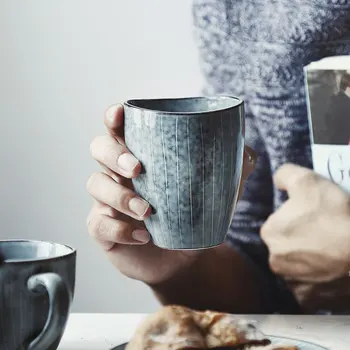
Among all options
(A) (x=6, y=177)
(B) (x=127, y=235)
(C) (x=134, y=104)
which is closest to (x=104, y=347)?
(B) (x=127, y=235)

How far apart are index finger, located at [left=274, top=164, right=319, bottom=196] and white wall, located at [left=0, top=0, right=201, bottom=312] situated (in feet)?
0.44

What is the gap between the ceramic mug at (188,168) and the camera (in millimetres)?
459

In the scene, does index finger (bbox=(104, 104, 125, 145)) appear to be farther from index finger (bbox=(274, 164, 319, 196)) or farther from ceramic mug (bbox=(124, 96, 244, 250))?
index finger (bbox=(274, 164, 319, 196))

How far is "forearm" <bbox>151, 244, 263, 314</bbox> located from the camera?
2.72ft

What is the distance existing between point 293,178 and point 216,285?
0.16m

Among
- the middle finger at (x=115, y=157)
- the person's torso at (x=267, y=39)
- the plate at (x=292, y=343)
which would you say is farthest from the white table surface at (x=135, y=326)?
the person's torso at (x=267, y=39)

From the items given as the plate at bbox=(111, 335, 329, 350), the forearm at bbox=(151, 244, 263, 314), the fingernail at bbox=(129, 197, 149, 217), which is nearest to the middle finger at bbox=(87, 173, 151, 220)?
the fingernail at bbox=(129, 197, 149, 217)

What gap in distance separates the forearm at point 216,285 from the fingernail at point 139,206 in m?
0.33

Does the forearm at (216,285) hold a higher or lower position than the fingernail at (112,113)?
lower

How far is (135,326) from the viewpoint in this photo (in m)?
0.63

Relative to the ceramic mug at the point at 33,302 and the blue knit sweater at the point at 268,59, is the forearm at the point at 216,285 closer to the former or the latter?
the blue knit sweater at the point at 268,59

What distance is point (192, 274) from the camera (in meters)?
0.83

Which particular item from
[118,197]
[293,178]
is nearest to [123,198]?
[118,197]

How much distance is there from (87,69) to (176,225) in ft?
1.27
